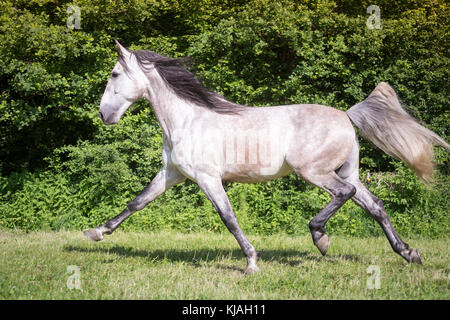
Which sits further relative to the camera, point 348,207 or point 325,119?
point 348,207

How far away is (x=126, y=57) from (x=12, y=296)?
2.66 meters

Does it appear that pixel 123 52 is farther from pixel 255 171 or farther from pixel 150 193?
pixel 255 171

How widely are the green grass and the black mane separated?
1.83m

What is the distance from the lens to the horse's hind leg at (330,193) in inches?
165

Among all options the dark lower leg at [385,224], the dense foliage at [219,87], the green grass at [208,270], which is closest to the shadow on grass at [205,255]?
the green grass at [208,270]

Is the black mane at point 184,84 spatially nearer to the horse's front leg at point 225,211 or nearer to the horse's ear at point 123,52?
Answer: the horse's ear at point 123,52

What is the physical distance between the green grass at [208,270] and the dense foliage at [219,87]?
1708mm

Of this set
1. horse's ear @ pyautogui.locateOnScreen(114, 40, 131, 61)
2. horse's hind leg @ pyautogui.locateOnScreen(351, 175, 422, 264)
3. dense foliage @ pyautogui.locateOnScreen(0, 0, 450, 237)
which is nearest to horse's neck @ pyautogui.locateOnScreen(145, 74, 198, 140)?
horse's ear @ pyautogui.locateOnScreen(114, 40, 131, 61)

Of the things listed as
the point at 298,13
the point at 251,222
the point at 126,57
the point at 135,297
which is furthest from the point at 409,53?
the point at 135,297

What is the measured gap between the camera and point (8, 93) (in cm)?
924

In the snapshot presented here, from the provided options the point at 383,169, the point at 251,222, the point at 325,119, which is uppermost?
the point at 325,119

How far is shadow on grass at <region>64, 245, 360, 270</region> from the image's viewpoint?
4.99m

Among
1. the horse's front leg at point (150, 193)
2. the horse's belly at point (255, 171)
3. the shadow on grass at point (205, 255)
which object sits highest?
the horse's belly at point (255, 171)
